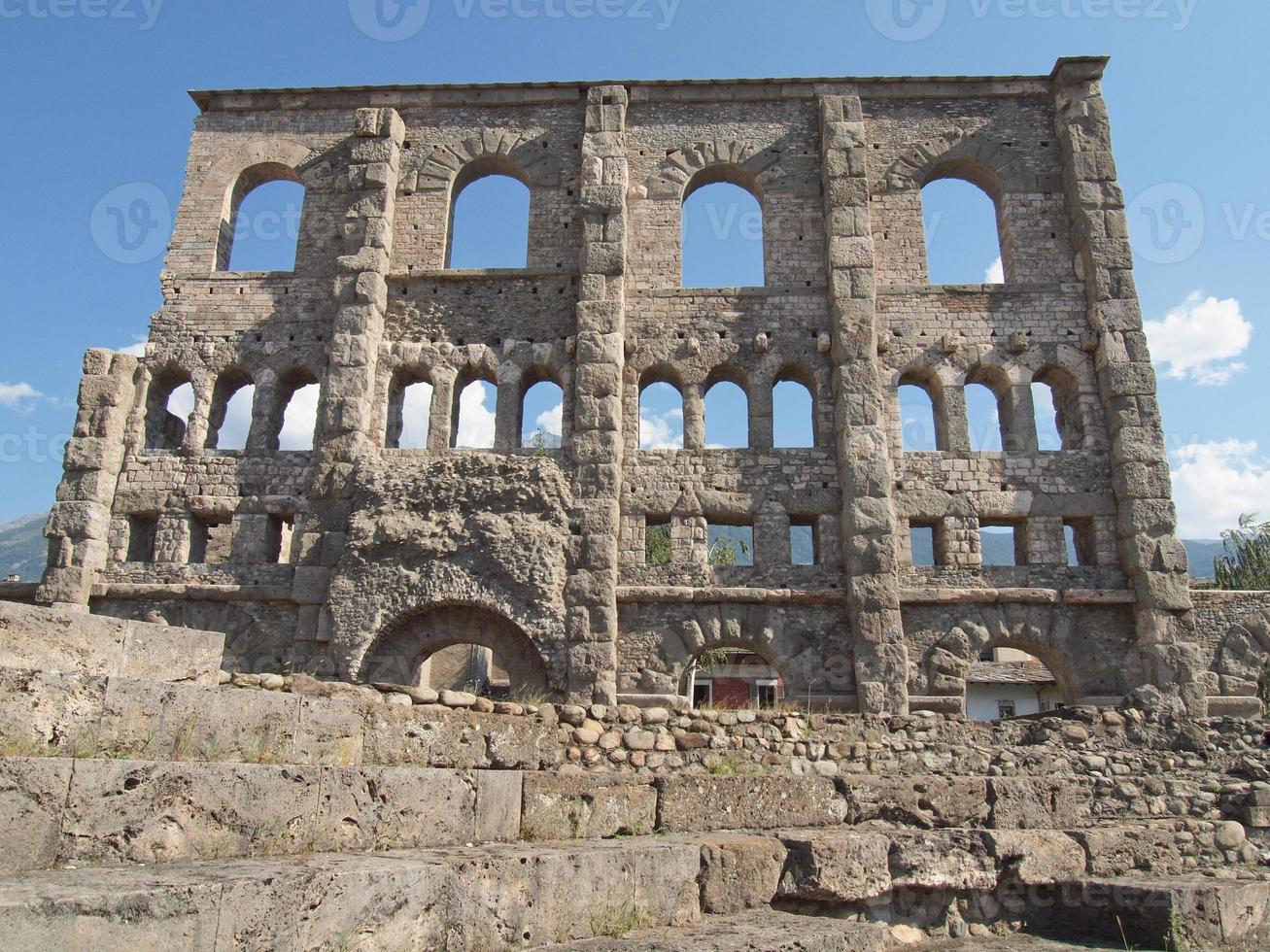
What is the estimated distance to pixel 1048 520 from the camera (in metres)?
14.5

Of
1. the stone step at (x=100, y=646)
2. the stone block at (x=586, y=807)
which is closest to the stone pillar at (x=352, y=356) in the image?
the stone step at (x=100, y=646)

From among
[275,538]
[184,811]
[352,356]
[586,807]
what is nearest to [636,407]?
[352,356]

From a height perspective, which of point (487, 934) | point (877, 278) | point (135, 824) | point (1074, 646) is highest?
point (877, 278)

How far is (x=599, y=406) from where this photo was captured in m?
14.7

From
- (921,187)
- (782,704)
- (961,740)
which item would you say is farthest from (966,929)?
(921,187)

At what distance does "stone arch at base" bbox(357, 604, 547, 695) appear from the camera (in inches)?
543

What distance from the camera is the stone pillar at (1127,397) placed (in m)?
13.5

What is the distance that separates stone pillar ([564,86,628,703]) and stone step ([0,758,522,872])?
772cm

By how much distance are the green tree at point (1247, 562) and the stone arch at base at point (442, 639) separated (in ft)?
81.1

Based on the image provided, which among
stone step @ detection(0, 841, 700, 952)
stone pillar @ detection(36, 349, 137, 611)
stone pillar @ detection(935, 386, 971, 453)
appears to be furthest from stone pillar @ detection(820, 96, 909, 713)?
stone pillar @ detection(36, 349, 137, 611)

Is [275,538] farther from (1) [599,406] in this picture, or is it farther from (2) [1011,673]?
(2) [1011,673]

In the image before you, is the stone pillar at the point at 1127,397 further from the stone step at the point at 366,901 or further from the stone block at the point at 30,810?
the stone block at the point at 30,810

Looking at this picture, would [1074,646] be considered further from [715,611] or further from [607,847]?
[607,847]

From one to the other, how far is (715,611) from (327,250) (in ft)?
31.5
